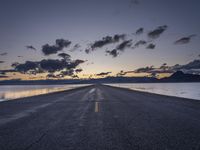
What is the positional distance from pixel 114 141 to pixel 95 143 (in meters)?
0.53

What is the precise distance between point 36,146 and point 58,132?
165cm

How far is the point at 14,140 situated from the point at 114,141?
9.38 ft

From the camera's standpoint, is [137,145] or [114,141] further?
[114,141]

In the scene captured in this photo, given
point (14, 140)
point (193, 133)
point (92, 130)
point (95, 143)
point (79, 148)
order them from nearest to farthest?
point (79, 148) < point (95, 143) < point (14, 140) < point (193, 133) < point (92, 130)

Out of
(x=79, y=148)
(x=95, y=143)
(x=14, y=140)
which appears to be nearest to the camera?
(x=79, y=148)

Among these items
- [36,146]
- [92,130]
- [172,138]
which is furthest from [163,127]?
[36,146]

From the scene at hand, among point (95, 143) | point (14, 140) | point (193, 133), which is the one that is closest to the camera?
point (95, 143)

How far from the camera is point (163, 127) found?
24.4 ft

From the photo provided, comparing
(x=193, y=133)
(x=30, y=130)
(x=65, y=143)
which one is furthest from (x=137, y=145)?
(x=30, y=130)

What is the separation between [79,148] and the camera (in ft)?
16.4

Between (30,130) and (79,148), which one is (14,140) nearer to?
(30,130)

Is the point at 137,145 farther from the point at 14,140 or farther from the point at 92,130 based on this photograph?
the point at 14,140

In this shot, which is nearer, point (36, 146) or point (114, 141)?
point (36, 146)

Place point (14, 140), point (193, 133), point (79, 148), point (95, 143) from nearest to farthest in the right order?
1. point (79, 148)
2. point (95, 143)
3. point (14, 140)
4. point (193, 133)
